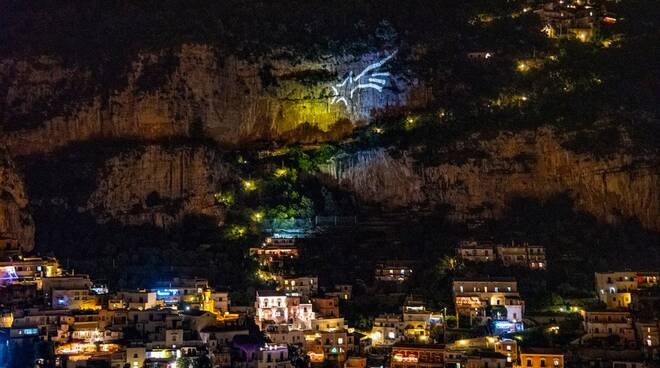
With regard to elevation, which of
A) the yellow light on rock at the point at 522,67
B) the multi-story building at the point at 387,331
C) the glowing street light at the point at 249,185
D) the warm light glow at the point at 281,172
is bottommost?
the multi-story building at the point at 387,331

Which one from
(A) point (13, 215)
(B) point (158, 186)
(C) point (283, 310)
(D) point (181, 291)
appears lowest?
(C) point (283, 310)

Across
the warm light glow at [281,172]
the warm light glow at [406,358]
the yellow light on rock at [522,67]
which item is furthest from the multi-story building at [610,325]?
the yellow light on rock at [522,67]

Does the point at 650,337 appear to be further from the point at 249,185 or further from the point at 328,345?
the point at 249,185

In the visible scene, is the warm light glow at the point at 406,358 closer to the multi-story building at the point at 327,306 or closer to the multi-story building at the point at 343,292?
the multi-story building at the point at 327,306

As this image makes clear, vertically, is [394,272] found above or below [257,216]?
below

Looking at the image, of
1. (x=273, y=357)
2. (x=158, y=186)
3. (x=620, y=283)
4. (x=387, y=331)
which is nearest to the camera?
(x=273, y=357)

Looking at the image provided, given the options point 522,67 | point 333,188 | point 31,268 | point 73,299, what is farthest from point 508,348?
point 522,67
